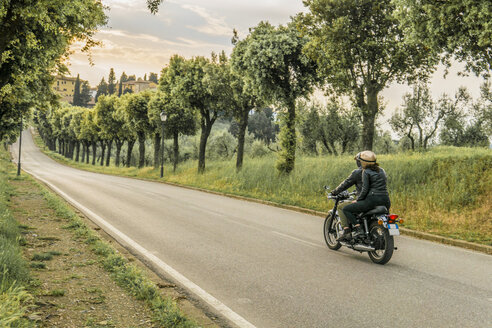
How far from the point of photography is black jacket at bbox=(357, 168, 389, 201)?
22.6 feet

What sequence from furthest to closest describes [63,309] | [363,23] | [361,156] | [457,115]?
[457,115]
[363,23]
[361,156]
[63,309]

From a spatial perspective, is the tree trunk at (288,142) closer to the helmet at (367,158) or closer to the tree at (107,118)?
the helmet at (367,158)

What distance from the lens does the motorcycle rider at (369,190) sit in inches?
270

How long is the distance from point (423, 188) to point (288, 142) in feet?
24.5

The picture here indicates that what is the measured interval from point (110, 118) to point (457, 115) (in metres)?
40.0

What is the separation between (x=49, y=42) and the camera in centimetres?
1105

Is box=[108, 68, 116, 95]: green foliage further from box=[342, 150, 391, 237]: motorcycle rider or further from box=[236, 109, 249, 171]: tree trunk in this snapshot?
box=[342, 150, 391, 237]: motorcycle rider

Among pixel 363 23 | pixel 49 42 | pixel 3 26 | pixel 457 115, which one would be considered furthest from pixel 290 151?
pixel 457 115

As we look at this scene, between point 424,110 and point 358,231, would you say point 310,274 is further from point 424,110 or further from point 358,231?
point 424,110

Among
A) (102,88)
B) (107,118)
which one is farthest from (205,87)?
(102,88)

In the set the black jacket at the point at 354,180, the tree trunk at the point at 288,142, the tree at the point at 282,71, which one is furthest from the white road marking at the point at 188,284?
the tree at the point at 282,71

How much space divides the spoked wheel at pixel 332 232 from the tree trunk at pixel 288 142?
35.3ft

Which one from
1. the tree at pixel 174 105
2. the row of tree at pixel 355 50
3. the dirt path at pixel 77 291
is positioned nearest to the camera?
the dirt path at pixel 77 291

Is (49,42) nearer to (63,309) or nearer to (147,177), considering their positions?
(63,309)
